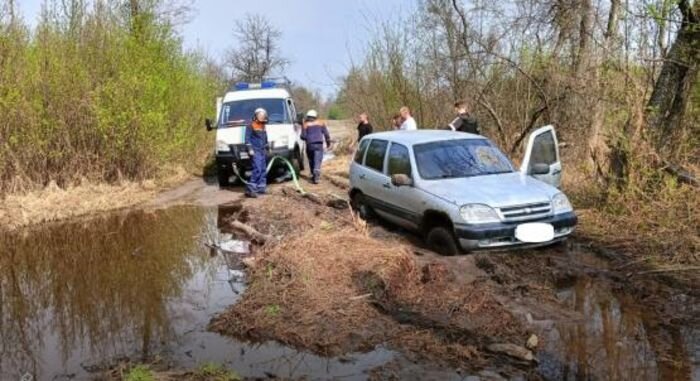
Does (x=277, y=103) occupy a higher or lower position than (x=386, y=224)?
higher

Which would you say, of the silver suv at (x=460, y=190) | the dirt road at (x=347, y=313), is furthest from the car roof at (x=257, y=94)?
the dirt road at (x=347, y=313)

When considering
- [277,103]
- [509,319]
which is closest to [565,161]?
[277,103]

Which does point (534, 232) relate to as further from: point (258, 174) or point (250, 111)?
point (250, 111)

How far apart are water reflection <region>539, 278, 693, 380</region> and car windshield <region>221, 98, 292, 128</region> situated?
35.1 feet

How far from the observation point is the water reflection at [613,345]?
4660mm

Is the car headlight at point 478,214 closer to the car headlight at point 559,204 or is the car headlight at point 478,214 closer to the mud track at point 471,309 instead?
the mud track at point 471,309

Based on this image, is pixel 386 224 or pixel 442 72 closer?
pixel 386 224

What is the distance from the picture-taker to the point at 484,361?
193 inches

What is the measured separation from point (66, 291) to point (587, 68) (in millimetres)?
11351

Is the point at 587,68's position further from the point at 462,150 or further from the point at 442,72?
the point at 462,150

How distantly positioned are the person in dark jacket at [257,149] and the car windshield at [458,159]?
5.03m

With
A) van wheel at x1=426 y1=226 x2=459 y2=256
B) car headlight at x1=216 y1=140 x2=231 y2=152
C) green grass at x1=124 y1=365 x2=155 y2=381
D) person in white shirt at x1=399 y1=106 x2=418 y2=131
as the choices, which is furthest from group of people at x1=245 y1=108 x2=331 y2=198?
green grass at x1=124 y1=365 x2=155 y2=381

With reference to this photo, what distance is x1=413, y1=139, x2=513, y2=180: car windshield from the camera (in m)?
8.55

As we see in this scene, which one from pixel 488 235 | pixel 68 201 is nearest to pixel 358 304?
pixel 488 235
